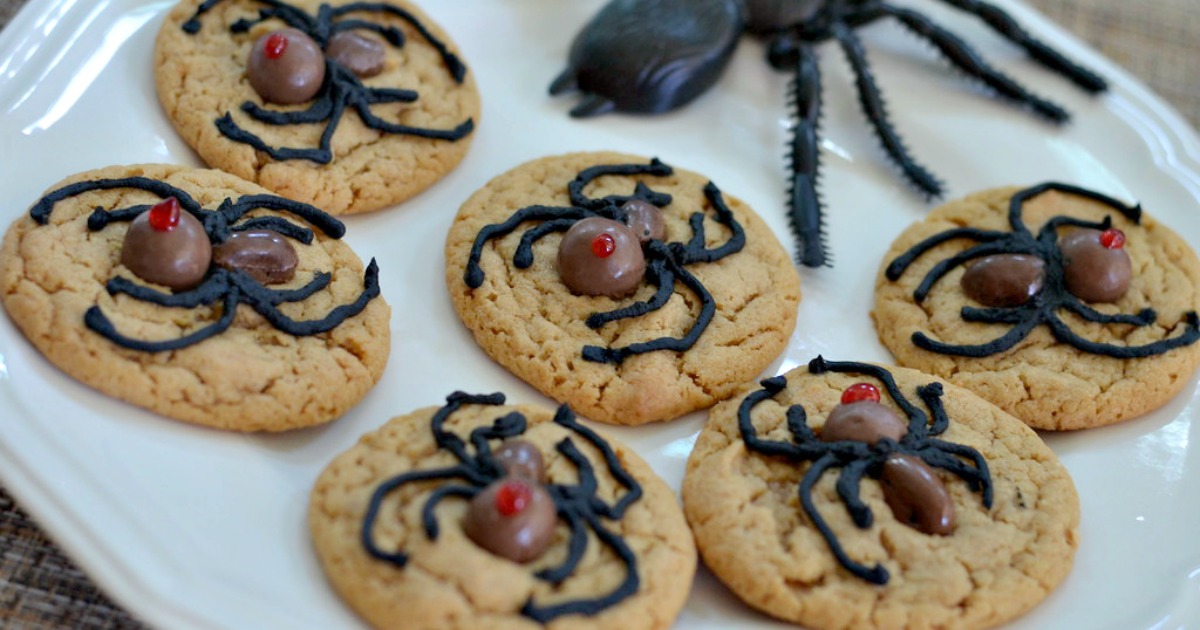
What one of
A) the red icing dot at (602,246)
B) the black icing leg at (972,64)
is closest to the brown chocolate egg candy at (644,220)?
the red icing dot at (602,246)

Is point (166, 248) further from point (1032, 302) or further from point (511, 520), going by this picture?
point (1032, 302)

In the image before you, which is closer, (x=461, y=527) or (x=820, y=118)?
(x=461, y=527)

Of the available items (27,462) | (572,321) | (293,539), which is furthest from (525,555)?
(27,462)

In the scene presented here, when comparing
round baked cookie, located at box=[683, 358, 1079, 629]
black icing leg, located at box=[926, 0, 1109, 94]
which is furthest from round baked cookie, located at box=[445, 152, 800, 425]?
black icing leg, located at box=[926, 0, 1109, 94]

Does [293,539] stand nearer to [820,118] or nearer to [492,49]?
[492,49]

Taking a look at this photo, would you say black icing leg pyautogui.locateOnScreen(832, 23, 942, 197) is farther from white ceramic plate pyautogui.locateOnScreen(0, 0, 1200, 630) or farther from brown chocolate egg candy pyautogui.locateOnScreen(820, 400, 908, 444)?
brown chocolate egg candy pyautogui.locateOnScreen(820, 400, 908, 444)

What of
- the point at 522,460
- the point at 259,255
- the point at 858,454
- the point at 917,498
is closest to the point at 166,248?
the point at 259,255
